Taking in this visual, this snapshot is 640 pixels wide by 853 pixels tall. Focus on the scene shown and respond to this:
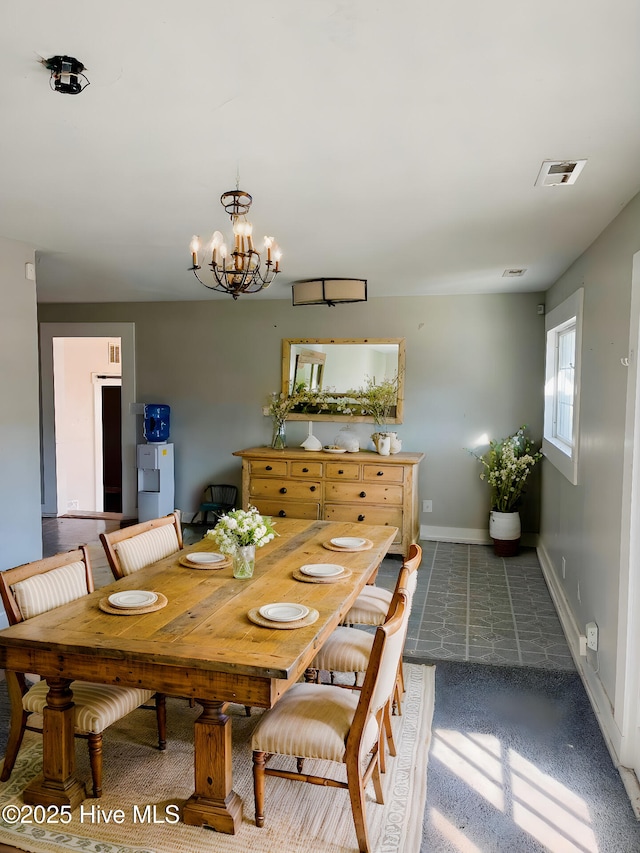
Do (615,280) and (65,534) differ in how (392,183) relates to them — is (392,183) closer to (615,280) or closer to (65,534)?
(615,280)

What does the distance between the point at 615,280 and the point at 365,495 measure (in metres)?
2.99

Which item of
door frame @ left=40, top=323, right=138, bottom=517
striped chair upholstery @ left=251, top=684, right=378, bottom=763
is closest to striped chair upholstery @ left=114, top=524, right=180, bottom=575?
striped chair upholstery @ left=251, top=684, right=378, bottom=763

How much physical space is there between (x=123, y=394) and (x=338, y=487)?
109 inches

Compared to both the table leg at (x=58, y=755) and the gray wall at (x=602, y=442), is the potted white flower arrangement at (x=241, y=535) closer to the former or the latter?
the table leg at (x=58, y=755)

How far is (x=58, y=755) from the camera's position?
2154 millimetres

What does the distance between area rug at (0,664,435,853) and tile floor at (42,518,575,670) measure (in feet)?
3.29

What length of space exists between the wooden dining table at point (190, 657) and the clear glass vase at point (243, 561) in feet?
0.31

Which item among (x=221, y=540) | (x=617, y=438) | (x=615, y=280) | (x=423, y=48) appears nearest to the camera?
(x=423, y=48)

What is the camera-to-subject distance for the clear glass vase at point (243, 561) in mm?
2586

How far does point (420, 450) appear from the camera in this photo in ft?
19.8

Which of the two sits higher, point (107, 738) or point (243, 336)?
point (243, 336)

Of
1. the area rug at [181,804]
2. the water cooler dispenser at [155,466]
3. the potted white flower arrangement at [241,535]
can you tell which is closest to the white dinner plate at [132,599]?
the potted white flower arrangement at [241,535]

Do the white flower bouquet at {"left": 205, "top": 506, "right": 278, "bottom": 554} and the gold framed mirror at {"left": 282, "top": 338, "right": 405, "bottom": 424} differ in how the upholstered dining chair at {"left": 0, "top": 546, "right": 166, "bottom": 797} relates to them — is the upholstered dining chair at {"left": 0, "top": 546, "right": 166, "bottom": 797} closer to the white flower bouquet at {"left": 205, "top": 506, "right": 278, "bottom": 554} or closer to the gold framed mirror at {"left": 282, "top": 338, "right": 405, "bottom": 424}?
the white flower bouquet at {"left": 205, "top": 506, "right": 278, "bottom": 554}

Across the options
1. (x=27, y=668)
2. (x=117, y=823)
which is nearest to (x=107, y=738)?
(x=117, y=823)
